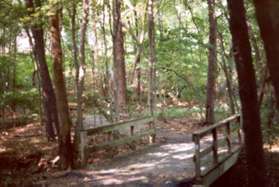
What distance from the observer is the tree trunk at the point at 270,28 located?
3221 mm

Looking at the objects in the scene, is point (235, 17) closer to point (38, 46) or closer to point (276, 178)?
point (276, 178)

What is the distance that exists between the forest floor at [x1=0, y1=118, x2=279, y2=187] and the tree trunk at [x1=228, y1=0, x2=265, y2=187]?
4728 mm

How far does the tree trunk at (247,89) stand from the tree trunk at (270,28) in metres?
4.23

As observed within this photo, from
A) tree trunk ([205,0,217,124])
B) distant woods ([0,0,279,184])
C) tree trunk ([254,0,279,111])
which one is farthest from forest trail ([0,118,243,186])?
tree trunk ([254,0,279,111])

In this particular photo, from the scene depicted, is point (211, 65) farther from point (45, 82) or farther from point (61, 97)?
point (61, 97)

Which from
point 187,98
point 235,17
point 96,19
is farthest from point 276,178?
point 187,98

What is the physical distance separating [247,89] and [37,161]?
27.9 ft

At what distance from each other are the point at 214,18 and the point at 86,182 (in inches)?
369

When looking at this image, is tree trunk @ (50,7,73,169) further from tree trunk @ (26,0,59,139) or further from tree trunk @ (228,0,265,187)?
tree trunk @ (228,0,265,187)

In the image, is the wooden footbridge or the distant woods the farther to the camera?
the wooden footbridge

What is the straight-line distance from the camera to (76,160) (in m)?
12.5

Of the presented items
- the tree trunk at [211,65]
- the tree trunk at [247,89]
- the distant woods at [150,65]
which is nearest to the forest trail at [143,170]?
the distant woods at [150,65]

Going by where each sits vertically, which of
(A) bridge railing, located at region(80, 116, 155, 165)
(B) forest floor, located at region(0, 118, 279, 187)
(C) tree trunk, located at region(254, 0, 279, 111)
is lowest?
(B) forest floor, located at region(0, 118, 279, 187)

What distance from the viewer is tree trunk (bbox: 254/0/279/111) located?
3.22 metres
